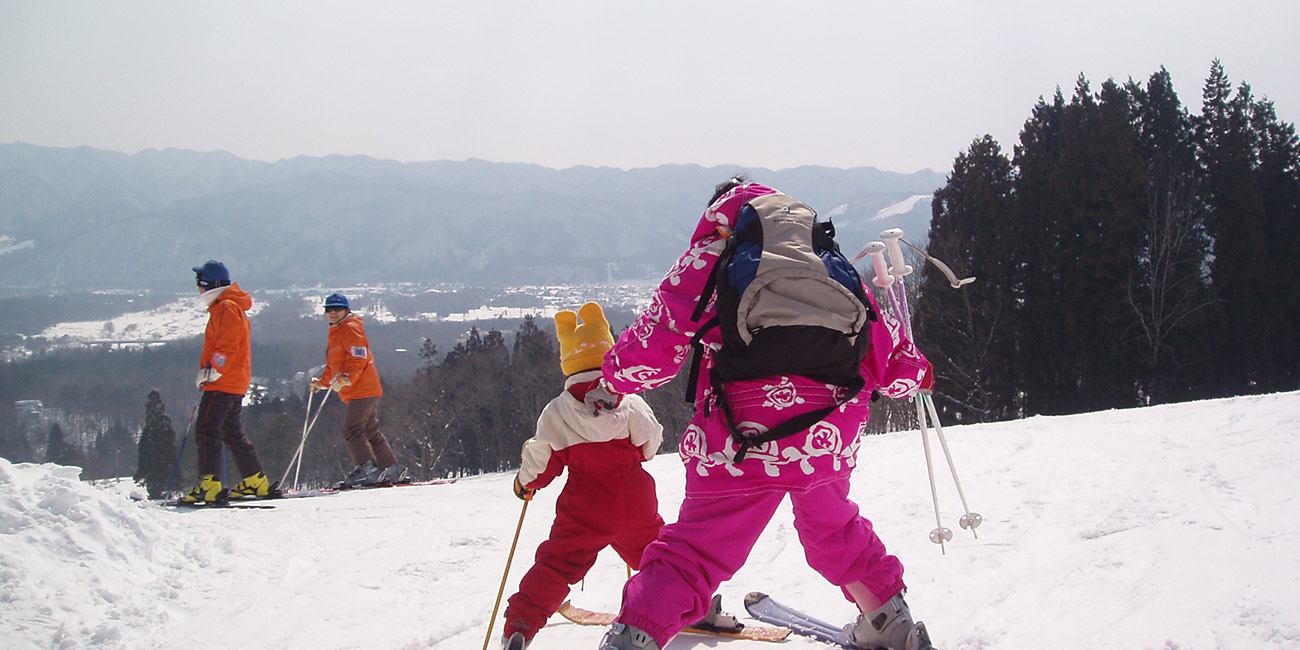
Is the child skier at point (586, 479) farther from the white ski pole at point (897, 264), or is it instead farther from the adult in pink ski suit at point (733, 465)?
the white ski pole at point (897, 264)

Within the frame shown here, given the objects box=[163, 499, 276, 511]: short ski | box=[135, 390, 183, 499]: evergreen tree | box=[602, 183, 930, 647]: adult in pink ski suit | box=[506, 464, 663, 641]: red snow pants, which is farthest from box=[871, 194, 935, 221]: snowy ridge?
box=[602, 183, 930, 647]: adult in pink ski suit

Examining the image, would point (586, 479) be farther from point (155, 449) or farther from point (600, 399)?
point (155, 449)

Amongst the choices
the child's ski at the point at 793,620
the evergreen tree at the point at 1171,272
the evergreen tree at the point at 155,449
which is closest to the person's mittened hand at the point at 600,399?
the child's ski at the point at 793,620

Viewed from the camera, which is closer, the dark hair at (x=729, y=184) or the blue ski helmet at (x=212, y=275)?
the dark hair at (x=729, y=184)

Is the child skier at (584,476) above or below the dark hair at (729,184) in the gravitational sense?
below

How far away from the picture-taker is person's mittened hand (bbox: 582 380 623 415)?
115 inches

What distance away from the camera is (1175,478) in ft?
12.3

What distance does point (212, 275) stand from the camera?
6.80 metres

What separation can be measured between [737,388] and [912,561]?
184cm

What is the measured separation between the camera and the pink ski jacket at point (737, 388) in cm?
226

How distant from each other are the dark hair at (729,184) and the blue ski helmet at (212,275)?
5.77m

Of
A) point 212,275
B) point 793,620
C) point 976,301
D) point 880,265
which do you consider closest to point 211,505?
point 212,275

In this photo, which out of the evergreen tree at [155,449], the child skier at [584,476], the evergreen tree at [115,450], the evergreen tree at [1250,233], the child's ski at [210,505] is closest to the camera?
the child skier at [584,476]

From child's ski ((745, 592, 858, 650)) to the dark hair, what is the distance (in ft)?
5.67
